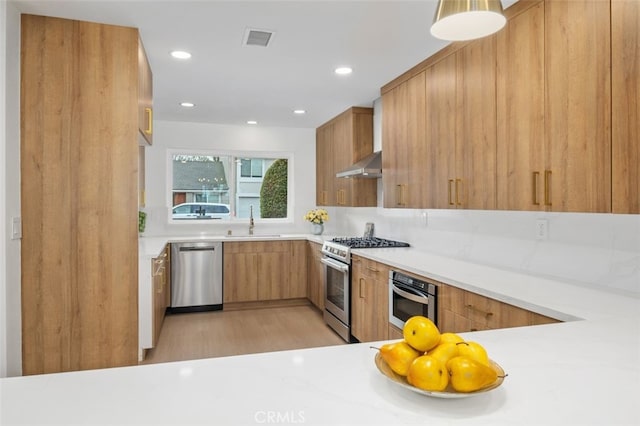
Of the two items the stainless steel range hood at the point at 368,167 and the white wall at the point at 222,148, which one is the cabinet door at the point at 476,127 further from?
the white wall at the point at 222,148

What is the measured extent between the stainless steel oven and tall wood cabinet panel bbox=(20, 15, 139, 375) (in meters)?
1.91

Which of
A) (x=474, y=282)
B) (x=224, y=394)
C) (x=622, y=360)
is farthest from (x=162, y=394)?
(x=474, y=282)

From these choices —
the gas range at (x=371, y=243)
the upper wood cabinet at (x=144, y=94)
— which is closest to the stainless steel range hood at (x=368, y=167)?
the gas range at (x=371, y=243)

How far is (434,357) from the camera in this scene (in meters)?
0.87

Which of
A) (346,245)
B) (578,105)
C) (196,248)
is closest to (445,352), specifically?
(578,105)

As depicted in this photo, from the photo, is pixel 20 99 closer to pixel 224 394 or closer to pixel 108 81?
pixel 108 81

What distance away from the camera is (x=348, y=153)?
16.0 feet

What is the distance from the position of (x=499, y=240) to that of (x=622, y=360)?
6.18 feet

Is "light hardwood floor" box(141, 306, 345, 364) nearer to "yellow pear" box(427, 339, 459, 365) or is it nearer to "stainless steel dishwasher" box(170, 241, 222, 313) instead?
"stainless steel dishwasher" box(170, 241, 222, 313)

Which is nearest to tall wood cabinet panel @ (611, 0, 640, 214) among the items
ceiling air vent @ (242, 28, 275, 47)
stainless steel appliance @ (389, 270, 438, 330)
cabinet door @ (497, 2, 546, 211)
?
cabinet door @ (497, 2, 546, 211)

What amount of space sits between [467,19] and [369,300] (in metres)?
2.53

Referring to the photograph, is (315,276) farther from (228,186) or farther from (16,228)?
(16,228)

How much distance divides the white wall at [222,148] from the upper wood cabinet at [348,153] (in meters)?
0.53

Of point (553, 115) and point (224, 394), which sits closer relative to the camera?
point (224, 394)
